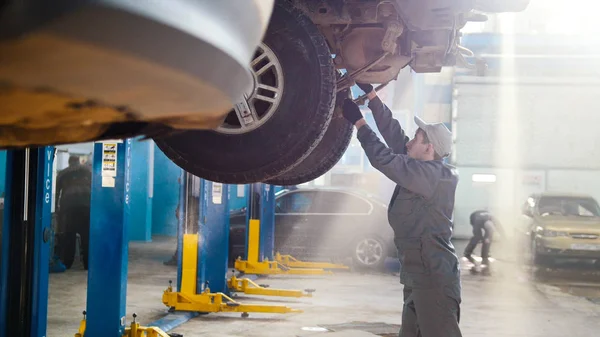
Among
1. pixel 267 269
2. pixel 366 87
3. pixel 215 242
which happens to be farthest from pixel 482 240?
pixel 366 87

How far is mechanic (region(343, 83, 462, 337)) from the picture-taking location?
12.1 ft

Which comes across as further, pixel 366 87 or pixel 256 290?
pixel 256 290

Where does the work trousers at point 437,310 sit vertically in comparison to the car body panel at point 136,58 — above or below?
below

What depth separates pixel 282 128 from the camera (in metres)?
3.29

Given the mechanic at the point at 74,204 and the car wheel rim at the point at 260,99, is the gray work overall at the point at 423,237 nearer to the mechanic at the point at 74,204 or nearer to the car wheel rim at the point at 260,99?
the car wheel rim at the point at 260,99

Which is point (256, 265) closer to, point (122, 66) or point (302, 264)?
point (302, 264)

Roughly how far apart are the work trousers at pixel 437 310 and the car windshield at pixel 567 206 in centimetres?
979

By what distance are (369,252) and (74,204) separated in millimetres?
4608

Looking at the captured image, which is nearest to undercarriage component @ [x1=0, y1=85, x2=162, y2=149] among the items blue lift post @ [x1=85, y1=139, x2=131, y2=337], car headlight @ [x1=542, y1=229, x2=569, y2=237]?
blue lift post @ [x1=85, y1=139, x2=131, y2=337]

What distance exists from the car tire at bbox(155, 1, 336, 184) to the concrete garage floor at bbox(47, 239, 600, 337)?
3187 mm

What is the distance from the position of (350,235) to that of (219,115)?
9.84 meters

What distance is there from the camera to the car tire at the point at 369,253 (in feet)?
36.1

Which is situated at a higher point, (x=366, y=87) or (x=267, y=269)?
(x=366, y=87)

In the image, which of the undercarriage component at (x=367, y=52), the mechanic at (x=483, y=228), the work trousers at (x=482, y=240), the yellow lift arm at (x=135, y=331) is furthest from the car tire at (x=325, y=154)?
the work trousers at (x=482, y=240)
